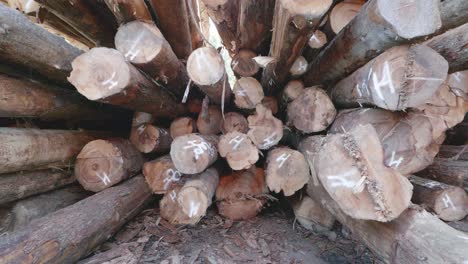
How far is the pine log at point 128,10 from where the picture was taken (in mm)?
2096

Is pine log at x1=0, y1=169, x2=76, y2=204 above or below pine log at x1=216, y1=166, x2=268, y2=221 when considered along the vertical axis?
above

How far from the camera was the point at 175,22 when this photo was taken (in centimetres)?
246

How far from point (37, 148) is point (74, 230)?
24.1 inches

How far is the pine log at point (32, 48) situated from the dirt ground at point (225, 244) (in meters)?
1.24

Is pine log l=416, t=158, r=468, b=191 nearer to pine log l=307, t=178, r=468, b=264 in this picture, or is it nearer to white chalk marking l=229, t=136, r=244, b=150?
pine log l=307, t=178, r=468, b=264

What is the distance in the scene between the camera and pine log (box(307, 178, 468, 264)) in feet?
4.24

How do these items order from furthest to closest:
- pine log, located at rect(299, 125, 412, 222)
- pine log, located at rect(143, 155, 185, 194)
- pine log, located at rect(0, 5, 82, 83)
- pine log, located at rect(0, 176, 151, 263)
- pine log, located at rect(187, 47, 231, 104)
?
1. pine log, located at rect(143, 155, 185, 194)
2. pine log, located at rect(187, 47, 231, 104)
3. pine log, located at rect(0, 5, 82, 83)
4. pine log, located at rect(0, 176, 151, 263)
5. pine log, located at rect(299, 125, 412, 222)

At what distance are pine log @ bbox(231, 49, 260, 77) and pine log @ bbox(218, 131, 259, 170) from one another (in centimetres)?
62

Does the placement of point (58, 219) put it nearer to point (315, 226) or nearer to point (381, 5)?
point (315, 226)

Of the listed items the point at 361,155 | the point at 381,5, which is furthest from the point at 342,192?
the point at 381,5

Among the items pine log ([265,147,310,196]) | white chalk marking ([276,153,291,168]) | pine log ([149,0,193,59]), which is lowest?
pine log ([265,147,310,196])

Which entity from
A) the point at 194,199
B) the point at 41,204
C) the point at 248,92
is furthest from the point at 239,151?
the point at 41,204

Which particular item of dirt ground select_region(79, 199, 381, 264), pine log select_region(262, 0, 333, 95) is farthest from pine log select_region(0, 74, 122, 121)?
pine log select_region(262, 0, 333, 95)

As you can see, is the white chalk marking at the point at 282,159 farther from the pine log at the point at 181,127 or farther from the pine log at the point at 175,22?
the pine log at the point at 175,22
